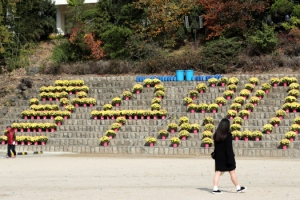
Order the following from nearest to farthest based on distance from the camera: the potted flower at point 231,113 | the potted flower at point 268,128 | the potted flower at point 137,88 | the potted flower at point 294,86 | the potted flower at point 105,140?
1. the potted flower at point 268,128
2. the potted flower at point 105,140
3. the potted flower at point 231,113
4. the potted flower at point 294,86
5. the potted flower at point 137,88

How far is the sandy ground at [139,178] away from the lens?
41.2ft

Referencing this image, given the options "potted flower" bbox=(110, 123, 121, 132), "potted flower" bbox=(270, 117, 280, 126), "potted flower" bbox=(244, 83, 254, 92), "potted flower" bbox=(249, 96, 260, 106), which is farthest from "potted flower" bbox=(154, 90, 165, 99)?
"potted flower" bbox=(270, 117, 280, 126)

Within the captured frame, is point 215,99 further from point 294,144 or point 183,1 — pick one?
point 183,1

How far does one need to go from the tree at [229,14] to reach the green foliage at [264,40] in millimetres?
1350

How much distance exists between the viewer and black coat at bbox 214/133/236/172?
39.5 feet

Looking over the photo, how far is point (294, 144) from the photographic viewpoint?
2131 cm

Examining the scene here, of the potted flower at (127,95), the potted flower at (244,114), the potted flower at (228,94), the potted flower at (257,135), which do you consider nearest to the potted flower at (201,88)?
the potted flower at (228,94)

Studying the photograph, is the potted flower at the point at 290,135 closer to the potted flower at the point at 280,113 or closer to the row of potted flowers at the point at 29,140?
the potted flower at the point at 280,113

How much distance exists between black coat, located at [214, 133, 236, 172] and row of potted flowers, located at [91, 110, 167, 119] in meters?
12.4

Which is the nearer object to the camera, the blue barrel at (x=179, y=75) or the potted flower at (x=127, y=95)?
the potted flower at (x=127, y=95)

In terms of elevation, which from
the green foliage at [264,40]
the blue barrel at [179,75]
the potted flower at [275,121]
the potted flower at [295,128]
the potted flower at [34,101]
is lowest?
the potted flower at [295,128]

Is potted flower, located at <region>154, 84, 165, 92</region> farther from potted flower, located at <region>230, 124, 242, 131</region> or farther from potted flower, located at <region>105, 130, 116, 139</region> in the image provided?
potted flower, located at <region>230, 124, 242, 131</region>

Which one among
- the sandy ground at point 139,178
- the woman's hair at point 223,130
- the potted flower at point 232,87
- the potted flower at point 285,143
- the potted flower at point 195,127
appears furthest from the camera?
the potted flower at point 232,87

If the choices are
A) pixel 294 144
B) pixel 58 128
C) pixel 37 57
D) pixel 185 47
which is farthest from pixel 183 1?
pixel 294 144
